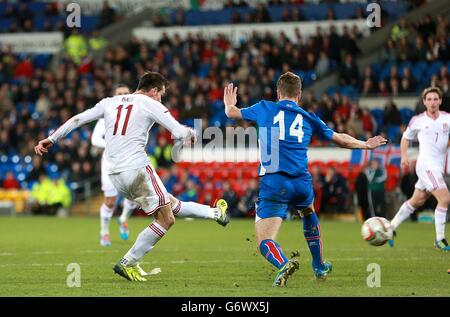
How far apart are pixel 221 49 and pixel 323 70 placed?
4.41 meters

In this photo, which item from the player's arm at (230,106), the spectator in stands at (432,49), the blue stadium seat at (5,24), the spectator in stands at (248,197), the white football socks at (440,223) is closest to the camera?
the player's arm at (230,106)

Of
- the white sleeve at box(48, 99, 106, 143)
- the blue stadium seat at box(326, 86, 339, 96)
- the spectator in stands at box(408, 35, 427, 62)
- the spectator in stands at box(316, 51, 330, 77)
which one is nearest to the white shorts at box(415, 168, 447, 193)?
the white sleeve at box(48, 99, 106, 143)

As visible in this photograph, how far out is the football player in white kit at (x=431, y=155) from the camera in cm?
1585

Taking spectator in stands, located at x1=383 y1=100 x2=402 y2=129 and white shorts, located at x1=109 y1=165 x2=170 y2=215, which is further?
spectator in stands, located at x1=383 y1=100 x2=402 y2=129

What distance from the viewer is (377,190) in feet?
83.5

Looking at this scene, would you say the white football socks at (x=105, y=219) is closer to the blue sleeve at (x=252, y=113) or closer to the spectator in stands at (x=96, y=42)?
the blue sleeve at (x=252, y=113)

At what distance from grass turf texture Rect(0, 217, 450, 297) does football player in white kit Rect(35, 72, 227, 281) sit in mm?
457

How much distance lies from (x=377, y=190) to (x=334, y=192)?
1623 mm

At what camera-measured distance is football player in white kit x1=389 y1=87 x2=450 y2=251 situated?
15852 millimetres

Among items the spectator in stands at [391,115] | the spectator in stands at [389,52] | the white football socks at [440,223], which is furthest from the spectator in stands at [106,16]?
the white football socks at [440,223]

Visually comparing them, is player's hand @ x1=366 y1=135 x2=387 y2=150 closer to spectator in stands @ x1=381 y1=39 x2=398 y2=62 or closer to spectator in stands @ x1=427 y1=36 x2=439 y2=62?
spectator in stands @ x1=427 y1=36 x2=439 y2=62

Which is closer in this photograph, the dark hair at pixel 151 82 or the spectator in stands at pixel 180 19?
the dark hair at pixel 151 82

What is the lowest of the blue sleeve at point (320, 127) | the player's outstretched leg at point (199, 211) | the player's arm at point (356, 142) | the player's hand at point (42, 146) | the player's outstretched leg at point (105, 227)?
the player's outstretched leg at point (105, 227)

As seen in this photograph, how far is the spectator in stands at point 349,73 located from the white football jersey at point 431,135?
44.2 feet
